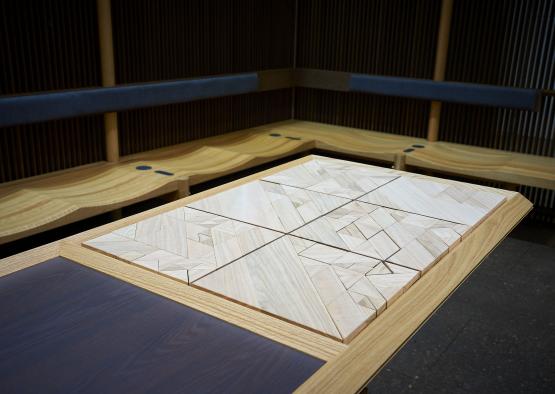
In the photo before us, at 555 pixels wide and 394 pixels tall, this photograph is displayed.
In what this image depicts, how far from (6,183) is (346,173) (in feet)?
6.19

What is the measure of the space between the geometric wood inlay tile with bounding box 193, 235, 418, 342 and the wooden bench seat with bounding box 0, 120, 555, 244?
1.42 meters

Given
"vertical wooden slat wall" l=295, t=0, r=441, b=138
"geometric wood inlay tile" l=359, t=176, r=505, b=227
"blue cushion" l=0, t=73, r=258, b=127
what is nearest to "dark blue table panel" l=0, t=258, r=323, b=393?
"geometric wood inlay tile" l=359, t=176, r=505, b=227

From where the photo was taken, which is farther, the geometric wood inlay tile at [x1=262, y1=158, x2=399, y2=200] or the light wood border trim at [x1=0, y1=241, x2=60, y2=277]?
the geometric wood inlay tile at [x1=262, y1=158, x2=399, y2=200]

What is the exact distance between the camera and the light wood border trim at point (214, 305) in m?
1.29

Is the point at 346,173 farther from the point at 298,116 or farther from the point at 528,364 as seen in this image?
the point at 298,116

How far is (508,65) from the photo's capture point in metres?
4.21

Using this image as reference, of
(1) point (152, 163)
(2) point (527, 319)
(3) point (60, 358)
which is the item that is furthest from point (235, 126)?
(3) point (60, 358)

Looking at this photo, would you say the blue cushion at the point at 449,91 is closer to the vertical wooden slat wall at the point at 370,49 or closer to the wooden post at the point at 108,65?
the vertical wooden slat wall at the point at 370,49

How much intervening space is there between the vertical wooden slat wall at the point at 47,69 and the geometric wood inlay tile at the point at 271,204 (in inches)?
60.0

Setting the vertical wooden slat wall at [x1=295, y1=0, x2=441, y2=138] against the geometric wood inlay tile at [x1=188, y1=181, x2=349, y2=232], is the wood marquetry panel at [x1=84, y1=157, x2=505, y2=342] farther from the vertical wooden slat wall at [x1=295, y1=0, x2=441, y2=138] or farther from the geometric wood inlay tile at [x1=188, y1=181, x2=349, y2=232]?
the vertical wooden slat wall at [x1=295, y1=0, x2=441, y2=138]

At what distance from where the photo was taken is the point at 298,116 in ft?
17.7

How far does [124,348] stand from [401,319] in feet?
2.18

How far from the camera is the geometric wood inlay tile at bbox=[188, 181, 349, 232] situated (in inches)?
81.4

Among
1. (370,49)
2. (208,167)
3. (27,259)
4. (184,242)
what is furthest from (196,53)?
(27,259)
